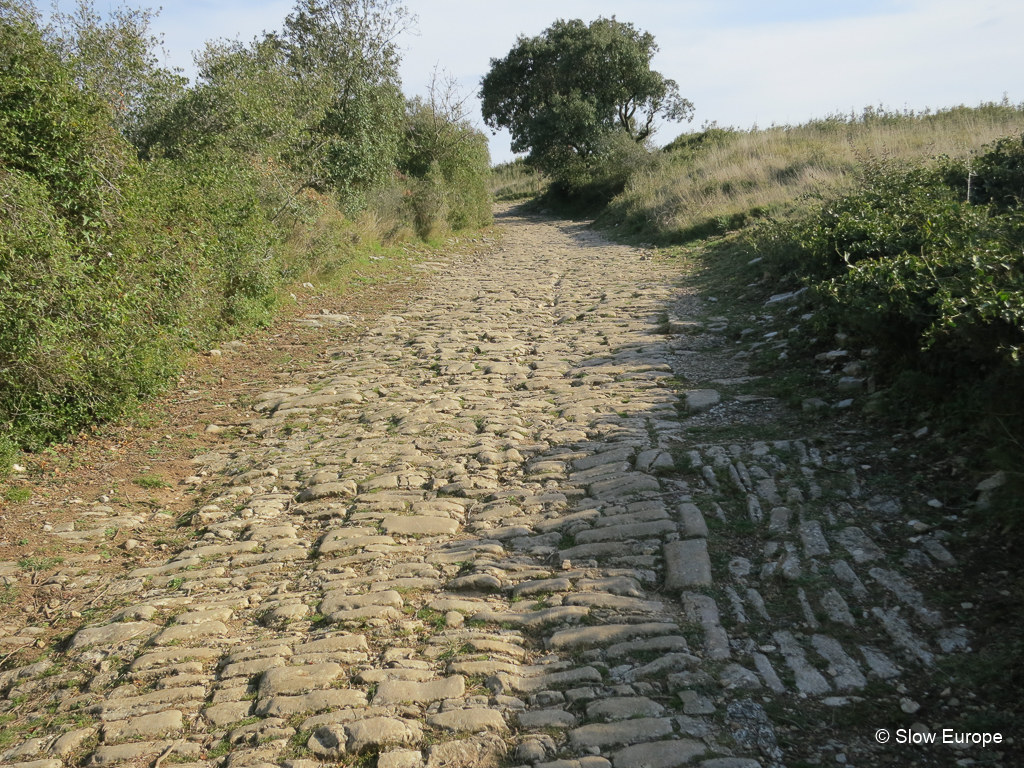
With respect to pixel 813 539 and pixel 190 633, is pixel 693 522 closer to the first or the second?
pixel 813 539

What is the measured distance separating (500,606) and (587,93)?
34954mm

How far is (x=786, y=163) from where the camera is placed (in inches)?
702

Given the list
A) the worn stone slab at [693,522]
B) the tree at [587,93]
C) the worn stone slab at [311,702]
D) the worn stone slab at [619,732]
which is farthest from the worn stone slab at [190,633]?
the tree at [587,93]

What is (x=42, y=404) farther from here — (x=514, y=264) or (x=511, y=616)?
(x=514, y=264)

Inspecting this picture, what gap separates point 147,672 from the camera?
3.94 meters

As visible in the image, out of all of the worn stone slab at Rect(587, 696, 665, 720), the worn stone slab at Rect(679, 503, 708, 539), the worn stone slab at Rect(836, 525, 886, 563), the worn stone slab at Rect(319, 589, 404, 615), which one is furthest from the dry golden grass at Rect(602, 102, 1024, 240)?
the worn stone slab at Rect(587, 696, 665, 720)

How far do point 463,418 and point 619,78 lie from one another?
32.1 meters

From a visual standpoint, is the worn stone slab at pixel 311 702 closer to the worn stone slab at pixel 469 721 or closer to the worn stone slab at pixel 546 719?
the worn stone slab at pixel 469 721

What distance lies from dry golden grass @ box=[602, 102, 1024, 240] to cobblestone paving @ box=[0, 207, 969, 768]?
9894 millimetres

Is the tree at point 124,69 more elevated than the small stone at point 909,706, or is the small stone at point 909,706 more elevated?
the tree at point 124,69

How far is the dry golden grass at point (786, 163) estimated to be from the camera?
48.7 ft

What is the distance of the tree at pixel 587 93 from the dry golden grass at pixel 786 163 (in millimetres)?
10701

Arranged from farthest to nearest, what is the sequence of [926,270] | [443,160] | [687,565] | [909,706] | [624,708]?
[443,160]
[926,270]
[687,565]
[624,708]
[909,706]

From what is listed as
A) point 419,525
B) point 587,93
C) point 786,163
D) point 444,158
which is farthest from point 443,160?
point 419,525
